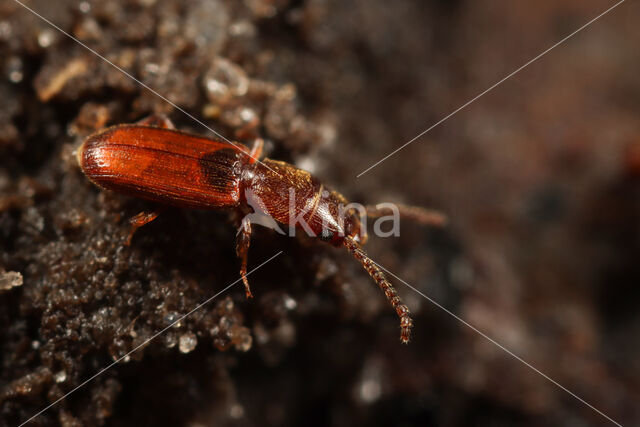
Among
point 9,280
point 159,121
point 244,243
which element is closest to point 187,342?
point 244,243

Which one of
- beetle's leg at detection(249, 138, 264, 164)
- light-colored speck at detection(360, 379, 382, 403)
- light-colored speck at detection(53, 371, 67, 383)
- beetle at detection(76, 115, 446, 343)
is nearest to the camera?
light-colored speck at detection(53, 371, 67, 383)

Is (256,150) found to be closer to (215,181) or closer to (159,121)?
(215,181)

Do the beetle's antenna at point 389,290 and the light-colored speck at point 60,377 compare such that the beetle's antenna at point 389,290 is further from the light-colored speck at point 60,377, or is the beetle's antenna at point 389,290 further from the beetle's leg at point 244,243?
the light-colored speck at point 60,377

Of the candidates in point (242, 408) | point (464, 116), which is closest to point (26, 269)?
point (242, 408)

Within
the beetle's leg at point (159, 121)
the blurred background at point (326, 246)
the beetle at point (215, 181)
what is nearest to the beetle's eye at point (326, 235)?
the beetle at point (215, 181)

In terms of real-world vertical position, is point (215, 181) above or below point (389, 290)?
above

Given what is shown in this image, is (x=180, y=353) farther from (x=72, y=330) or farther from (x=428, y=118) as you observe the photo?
(x=428, y=118)

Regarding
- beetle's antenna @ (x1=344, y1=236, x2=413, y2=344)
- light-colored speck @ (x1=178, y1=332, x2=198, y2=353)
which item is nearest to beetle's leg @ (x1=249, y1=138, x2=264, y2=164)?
beetle's antenna @ (x1=344, y1=236, x2=413, y2=344)

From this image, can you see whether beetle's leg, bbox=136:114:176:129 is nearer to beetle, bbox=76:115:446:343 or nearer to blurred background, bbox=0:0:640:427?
beetle, bbox=76:115:446:343
